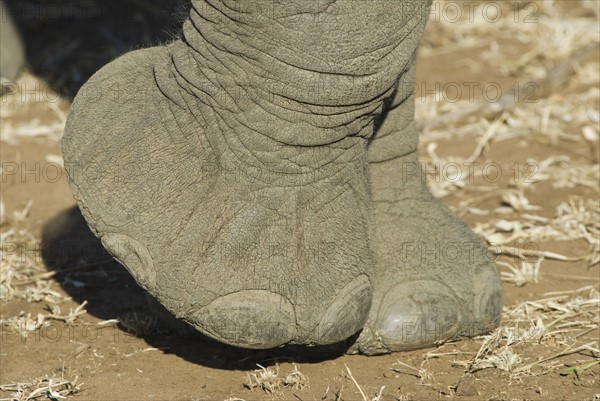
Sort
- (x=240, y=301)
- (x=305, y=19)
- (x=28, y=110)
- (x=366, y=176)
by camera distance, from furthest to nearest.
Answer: (x=28, y=110), (x=366, y=176), (x=240, y=301), (x=305, y=19)

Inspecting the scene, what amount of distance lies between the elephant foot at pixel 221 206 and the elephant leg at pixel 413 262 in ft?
0.58

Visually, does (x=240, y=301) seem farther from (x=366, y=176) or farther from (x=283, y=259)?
(x=366, y=176)

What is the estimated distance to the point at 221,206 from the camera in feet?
5.91

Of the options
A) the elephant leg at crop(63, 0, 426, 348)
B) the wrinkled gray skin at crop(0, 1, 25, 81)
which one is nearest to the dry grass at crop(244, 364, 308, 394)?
the elephant leg at crop(63, 0, 426, 348)

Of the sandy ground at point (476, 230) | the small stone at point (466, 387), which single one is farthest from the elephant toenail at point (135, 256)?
the small stone at point (466, 387)

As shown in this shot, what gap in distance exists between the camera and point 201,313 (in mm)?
1781

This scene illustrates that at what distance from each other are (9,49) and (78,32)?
61 centimetres

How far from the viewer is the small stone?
1.89m

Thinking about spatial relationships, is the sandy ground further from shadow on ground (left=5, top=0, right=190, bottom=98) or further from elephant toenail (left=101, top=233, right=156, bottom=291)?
elephant toenail (left=101, top=233, right=156, bottom=291)

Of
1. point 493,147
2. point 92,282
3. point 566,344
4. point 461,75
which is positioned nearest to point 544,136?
point 493,147

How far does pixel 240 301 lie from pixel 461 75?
7.62 feet

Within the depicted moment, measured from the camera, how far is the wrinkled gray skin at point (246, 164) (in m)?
1.71

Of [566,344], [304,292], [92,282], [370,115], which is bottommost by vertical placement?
[92,282]

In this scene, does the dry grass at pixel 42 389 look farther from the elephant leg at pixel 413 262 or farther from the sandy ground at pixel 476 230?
the elephant leg at pixel 413 262
